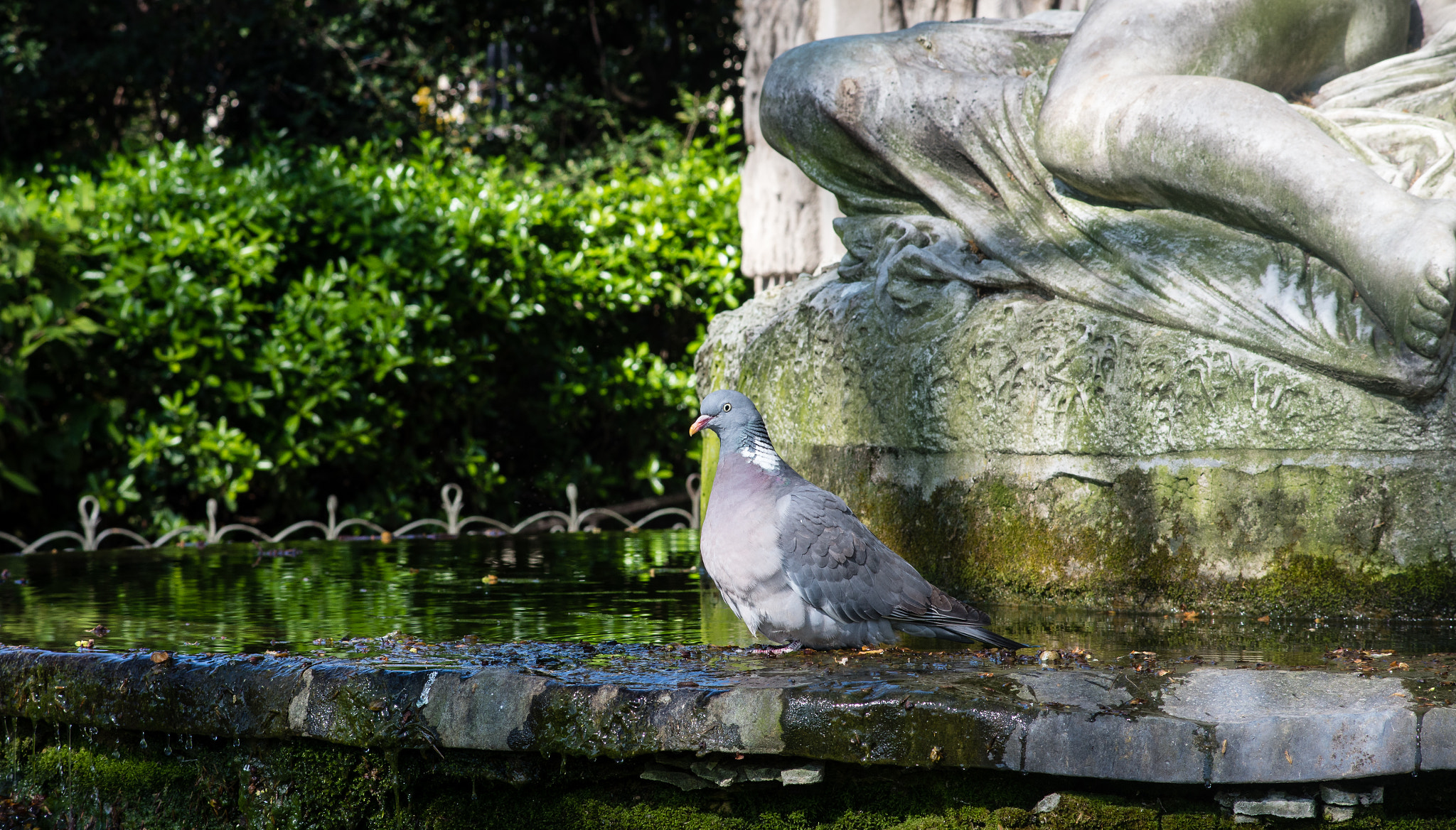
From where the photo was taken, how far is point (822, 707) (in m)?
1.89

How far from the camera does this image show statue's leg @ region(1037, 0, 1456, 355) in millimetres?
2625

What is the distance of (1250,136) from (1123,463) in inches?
30.8

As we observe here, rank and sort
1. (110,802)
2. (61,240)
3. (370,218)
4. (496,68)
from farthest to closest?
(496,68) < (370,218) < (61,240) < (110,802)

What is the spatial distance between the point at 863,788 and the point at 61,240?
4.84 meters

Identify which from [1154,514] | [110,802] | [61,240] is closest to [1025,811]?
[1154,514]

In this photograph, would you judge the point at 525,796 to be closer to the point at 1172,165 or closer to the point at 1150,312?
the point at 1150,312

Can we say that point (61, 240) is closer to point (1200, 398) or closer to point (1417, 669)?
point (1200, 398)

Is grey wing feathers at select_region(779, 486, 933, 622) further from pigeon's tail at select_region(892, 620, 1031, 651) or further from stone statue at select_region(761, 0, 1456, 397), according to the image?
stone statue at select_region(761, 0, 1456, 397)

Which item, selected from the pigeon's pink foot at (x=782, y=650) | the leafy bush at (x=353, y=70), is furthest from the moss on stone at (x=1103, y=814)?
the leafy bush at (x=353, y=70)

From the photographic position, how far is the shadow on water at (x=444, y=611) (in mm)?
2543

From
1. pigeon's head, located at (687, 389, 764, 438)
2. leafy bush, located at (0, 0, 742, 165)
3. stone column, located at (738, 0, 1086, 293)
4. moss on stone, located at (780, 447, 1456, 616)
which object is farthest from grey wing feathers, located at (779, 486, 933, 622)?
leafy bush, located at (0, 0, 742, 165)

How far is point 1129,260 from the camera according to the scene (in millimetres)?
3076

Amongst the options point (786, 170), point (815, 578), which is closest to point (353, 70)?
point (786, 170)

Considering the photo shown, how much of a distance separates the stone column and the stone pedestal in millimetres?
1654
